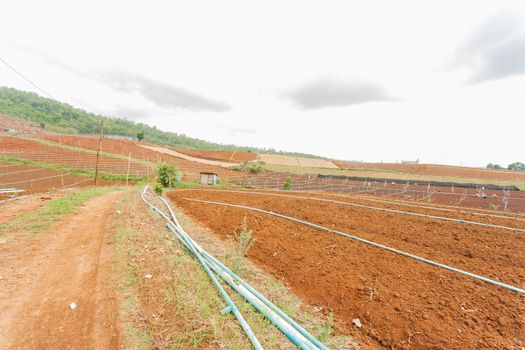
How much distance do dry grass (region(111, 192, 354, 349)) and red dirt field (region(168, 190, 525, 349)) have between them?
1.16 feet

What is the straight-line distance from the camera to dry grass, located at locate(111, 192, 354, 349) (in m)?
1.97

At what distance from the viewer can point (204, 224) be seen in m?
5.68

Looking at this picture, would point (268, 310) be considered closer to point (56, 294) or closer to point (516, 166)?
point (56, 294)

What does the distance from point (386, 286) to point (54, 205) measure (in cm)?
920

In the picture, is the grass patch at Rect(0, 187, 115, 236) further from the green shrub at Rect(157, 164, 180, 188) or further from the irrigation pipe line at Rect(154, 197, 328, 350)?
the green shrub at Rect(157, 164, 180, 188)

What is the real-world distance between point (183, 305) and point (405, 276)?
128 inches

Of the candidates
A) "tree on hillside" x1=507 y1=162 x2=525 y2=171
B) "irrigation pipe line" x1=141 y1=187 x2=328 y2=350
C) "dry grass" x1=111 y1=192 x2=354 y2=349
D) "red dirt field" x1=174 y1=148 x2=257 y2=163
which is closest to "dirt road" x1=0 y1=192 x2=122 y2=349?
"dry grass" x1=111 y1=192 x2=354 y2=349

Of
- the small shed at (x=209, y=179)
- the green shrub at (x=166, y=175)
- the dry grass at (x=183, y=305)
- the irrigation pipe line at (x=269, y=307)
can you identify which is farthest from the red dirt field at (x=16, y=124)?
the irrigation pipe line at (x=269, y=307)

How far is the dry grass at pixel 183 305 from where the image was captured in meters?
1.97

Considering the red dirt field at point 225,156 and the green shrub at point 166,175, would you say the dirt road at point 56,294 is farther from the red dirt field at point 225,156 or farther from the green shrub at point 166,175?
the red dirt field at point 225,156

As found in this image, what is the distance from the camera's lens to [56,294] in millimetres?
Answer: 2561

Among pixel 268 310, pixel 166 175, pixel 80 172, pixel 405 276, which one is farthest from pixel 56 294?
pixel 80 172

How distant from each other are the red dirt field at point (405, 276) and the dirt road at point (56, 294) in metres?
2.28

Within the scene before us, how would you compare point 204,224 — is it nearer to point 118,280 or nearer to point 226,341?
point 118,280
